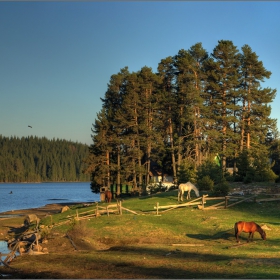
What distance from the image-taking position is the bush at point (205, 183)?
145 ft

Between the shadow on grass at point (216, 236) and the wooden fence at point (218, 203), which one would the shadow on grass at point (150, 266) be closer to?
the shadow on grass at point (216, 236)

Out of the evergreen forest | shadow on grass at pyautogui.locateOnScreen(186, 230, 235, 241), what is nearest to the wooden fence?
shadow on grass at pyautogui.locateOnScreen(186, 230, 235, 241)

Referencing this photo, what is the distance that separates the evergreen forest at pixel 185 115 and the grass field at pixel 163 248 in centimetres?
2757

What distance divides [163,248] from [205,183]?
23275 mm

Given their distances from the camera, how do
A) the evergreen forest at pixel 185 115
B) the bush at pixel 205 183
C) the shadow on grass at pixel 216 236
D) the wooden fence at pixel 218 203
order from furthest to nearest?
the evergreen forest at pixel 185 115
the bush at pixel 205 183
the wooden fence at pixel 218 203
the shadow on grass at pixel 216 236

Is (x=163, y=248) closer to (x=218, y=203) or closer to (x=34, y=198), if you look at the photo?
(x=218, y=203)

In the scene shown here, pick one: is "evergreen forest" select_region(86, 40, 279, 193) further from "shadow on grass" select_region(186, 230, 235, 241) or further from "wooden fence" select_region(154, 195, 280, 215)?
"shadow on grass" select_region(186, 230, 235, 241)

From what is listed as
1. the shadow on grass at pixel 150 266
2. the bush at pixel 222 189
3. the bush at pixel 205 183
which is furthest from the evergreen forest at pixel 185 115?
the shadow on grass at pixel 150 266

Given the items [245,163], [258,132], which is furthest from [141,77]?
[245,163]

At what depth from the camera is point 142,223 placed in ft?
92.8

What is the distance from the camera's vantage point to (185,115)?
6106 centimetres

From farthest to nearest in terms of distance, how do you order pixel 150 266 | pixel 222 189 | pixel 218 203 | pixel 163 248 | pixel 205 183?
pixel 205 183 → pixel 222 189 → pixel 218 203 → pixel 163 248 → pixel 150 266

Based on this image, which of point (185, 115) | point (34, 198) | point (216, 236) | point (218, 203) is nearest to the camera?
point (216, 236)

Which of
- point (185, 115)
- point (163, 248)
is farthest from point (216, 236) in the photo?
point (185, 115)
